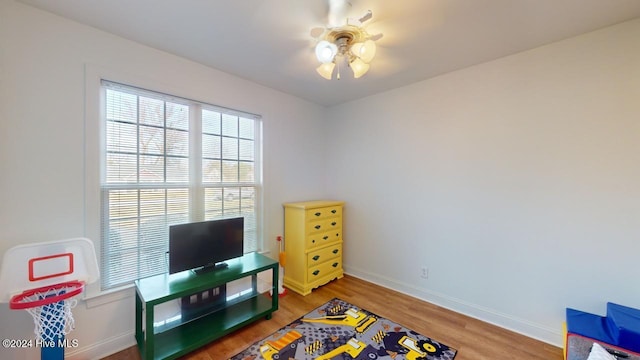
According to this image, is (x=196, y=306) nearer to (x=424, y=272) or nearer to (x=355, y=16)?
(x=424, y=272)

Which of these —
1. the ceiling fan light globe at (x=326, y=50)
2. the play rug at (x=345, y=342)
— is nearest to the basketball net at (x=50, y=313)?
the play rug at (x=345, y=342)

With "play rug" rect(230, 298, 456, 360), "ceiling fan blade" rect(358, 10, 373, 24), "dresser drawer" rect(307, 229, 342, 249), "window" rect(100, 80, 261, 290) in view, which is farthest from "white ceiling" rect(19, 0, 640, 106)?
"play rug" rect(230, 298, 456, 360)

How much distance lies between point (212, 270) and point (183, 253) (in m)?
0.31

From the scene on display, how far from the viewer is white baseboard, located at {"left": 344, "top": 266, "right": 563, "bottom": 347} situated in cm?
204

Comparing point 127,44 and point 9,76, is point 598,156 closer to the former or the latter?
point 127,44

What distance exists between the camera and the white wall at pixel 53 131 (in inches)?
60.7

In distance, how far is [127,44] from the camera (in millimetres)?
1977

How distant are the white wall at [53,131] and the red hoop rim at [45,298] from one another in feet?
1.28

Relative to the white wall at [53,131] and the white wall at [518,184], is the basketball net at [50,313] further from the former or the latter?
the white wall at [518,184]

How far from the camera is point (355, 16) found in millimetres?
1665

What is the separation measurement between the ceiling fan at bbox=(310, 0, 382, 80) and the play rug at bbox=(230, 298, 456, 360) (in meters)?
2.25

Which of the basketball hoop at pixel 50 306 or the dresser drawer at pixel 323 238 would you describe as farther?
the dresser drawer at pixel 323 238

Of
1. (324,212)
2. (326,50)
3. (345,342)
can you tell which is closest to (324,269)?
(324,212)

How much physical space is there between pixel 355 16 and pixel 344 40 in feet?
0.53
